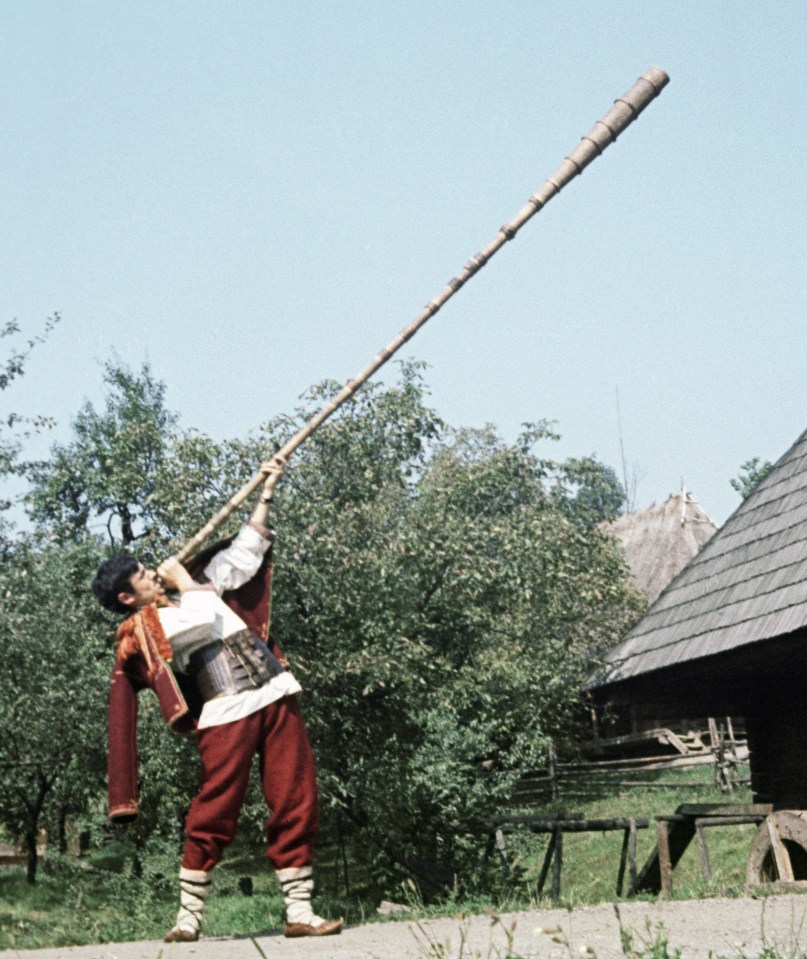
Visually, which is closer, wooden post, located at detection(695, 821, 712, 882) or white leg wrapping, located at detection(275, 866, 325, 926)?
white leg wrapping, located at detection(275, 866, 325, 926)

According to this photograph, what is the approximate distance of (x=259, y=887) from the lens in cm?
1741

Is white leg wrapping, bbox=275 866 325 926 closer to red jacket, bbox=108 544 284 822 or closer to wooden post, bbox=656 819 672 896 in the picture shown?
red jacket, bbox=108 544 284 822

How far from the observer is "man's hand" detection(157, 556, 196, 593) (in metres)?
5.31

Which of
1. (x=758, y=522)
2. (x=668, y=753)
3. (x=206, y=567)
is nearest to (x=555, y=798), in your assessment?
(x=668, y=753)

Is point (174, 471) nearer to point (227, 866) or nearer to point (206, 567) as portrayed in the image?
point (227, 866)

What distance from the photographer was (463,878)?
876cm

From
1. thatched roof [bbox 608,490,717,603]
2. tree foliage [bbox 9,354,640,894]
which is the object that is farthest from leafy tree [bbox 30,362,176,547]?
thatched roof [bbox 608,490,717,603]

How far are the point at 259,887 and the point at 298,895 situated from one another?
13.1 m

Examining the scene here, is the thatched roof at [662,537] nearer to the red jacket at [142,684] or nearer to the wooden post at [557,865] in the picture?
the wooden post at [557,865]

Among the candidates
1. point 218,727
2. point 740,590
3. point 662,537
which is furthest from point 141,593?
point 662,537

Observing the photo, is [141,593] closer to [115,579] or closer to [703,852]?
[115,579]

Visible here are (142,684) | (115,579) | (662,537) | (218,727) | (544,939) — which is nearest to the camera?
(544,939)

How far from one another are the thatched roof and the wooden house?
24.0 metres

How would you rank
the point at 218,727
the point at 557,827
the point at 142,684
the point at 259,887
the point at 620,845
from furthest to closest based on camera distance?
1. the point at 259,887
2. the point at 620,845
3. the point at 557,827
4. the point at 142,684
5. the point at 218,727
